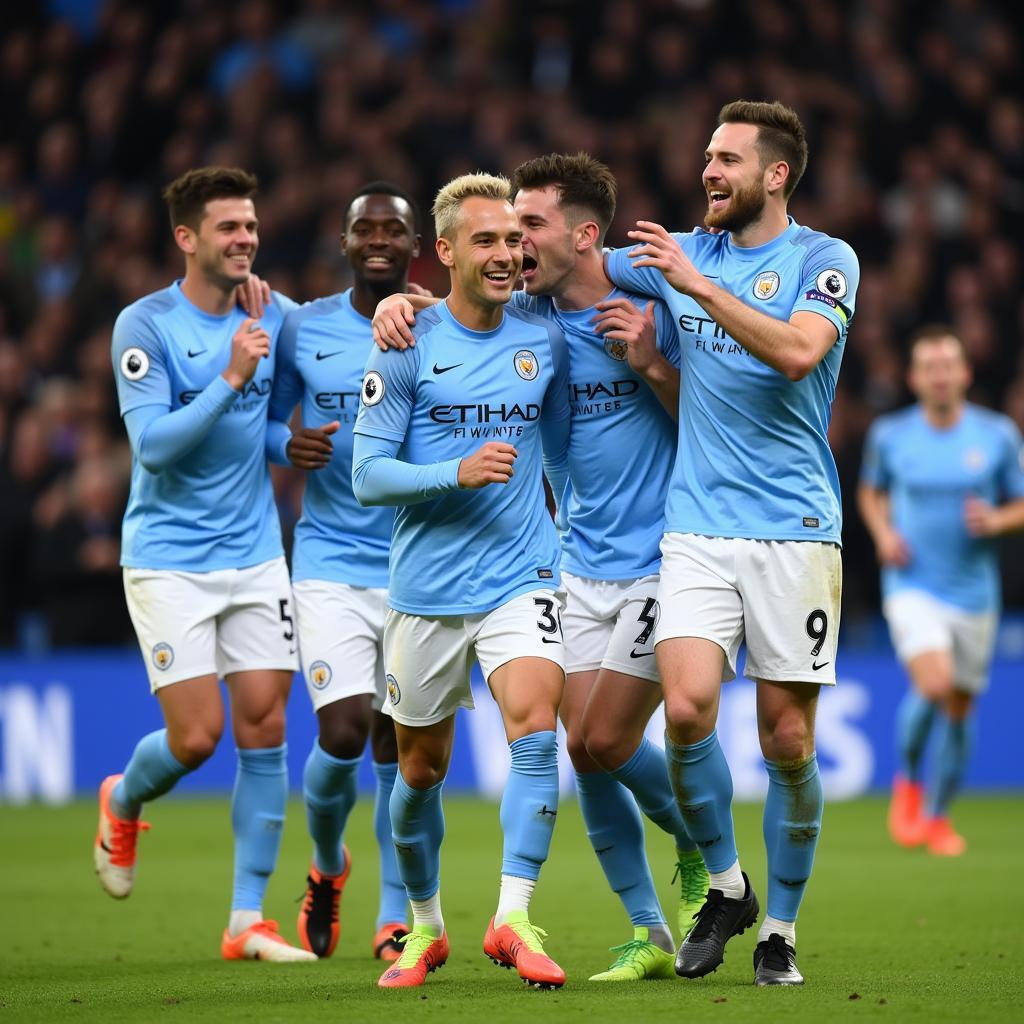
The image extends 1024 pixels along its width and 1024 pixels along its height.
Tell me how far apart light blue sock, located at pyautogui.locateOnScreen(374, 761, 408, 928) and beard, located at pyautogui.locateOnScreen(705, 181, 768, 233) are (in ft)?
8.14

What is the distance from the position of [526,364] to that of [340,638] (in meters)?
1.65

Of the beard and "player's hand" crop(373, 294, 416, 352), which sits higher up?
the beard

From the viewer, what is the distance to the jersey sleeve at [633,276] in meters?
6.34

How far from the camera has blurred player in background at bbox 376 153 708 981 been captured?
629 centimetres

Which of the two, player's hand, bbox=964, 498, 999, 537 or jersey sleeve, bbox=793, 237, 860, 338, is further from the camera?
player's hand, bbox=964, 498, 999, 537

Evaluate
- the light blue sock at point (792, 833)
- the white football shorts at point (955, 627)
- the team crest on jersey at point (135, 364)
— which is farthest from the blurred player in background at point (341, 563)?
the white football shorts at point (955, 627)

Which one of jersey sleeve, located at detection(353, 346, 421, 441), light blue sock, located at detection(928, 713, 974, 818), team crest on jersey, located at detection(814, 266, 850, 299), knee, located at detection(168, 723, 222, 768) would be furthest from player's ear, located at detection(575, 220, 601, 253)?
light blue sock, located at detection(928, 713, 974, 818)

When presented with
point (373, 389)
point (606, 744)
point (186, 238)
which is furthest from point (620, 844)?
point (186, 238)

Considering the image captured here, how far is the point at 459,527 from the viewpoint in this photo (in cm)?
598

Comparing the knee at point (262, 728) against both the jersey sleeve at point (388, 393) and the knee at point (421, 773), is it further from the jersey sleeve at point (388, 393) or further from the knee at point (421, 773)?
the jersey sleeve at point (388, 393)

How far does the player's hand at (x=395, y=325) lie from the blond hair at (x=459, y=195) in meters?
0.27

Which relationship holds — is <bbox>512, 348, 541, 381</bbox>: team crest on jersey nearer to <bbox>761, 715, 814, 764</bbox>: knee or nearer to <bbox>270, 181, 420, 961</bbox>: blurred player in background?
<bbox>270, 181, 420, 961</bbox>: blurred player in background

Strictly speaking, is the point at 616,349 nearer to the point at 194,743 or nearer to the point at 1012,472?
the point at 194,743

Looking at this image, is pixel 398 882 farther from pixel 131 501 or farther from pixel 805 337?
pixel 805 337
